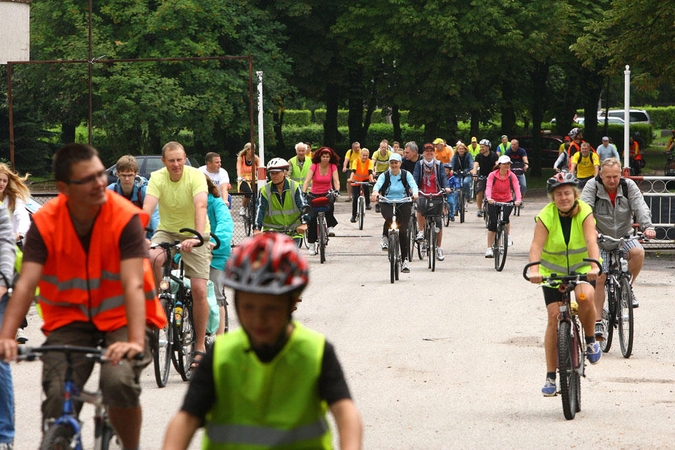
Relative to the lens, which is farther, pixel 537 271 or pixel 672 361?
pixel 672 361

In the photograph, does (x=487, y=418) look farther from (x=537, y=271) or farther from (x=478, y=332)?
(x=478, y=332)

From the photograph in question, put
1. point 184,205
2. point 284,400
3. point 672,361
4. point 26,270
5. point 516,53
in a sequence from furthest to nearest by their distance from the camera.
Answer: point 516,53 → point 672,361 → point 184,205 → point 26,270 → point 284,400

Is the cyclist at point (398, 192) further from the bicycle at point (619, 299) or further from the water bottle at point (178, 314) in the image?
the water bottle at point (178, 314)

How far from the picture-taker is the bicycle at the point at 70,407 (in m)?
4.55

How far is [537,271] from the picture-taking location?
8.36 meters

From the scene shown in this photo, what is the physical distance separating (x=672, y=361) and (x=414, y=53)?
104 ft

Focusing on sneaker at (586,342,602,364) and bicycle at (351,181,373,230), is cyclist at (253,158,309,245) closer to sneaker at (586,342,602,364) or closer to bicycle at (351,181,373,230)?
sneaker at (586,342,602,364)

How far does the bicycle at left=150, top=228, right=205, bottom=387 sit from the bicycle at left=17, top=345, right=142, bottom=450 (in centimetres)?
409

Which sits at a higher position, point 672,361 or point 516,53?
point 516,53

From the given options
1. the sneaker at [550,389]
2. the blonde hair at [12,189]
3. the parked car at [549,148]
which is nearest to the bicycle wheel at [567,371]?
the sneaker at [550,389]

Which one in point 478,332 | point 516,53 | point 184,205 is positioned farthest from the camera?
point 516,53

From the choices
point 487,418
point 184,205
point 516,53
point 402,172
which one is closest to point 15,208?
point 184,205

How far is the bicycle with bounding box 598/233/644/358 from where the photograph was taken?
10710mm

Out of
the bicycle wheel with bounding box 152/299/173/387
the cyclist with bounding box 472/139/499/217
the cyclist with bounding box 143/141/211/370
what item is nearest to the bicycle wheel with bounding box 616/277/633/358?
the cyclist with bounding box 143/141/211/370
